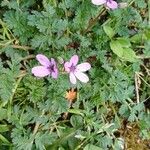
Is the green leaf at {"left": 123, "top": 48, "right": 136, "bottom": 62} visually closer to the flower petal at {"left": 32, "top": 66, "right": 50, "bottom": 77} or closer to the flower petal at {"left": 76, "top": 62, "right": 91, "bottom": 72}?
the flower petal at {"left": 76, "top": 62, "right": 91, "bottom": 72}

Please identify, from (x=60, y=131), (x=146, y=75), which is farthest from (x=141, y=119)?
(x=60, y=131)

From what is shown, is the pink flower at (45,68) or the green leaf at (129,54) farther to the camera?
the green leaf at (129,54)

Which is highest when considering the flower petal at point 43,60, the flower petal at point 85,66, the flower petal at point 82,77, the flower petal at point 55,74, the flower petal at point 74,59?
the flower petal at point 43,60

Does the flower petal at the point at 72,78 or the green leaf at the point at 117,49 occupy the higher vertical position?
the green leaf at the point at 117,49

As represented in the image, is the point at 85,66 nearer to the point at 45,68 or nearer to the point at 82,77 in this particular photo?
the point at 82,77

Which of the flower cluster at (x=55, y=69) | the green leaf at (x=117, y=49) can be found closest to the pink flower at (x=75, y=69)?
the flower cluster at (x=55, y=69)

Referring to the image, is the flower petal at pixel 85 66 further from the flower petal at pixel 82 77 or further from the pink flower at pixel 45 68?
the pink flower at pixel 45 68

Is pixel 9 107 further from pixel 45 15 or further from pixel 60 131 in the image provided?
pixel 45 15

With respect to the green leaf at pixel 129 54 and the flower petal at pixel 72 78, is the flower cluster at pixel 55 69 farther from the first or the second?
the green leaf at pixel 129 54
